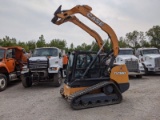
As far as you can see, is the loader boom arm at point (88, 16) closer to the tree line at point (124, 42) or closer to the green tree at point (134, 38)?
the tree line at point (124, 42)

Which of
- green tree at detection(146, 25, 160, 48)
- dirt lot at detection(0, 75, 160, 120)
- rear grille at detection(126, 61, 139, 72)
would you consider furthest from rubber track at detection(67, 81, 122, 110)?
green tree at detection(146, 25, 160, 48)

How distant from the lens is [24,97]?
8.80 meters

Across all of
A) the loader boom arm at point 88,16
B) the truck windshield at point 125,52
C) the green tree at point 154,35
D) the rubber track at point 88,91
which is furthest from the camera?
the green tree at point 154,35

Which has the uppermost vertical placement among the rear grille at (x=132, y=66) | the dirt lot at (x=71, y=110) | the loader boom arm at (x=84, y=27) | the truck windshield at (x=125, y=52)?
the loader boom arm at (x=84, y=27)

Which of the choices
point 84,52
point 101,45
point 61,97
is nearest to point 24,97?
point 61,97

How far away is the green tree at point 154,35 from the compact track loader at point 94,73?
1681 inches

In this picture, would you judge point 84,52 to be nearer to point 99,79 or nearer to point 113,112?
point 99,79

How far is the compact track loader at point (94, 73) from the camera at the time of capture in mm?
7031

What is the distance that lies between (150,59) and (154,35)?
37438 mm

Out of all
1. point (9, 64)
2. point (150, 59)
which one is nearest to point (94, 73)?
point (9, 64)

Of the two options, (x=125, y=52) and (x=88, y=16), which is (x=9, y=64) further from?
(x=125, y=52)

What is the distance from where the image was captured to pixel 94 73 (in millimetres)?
7566

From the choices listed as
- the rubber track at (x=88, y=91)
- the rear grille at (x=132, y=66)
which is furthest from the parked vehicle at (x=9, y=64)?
the rear grille at (x=132, y=66)

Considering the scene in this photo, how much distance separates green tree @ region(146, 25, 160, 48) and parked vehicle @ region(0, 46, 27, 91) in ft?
131
